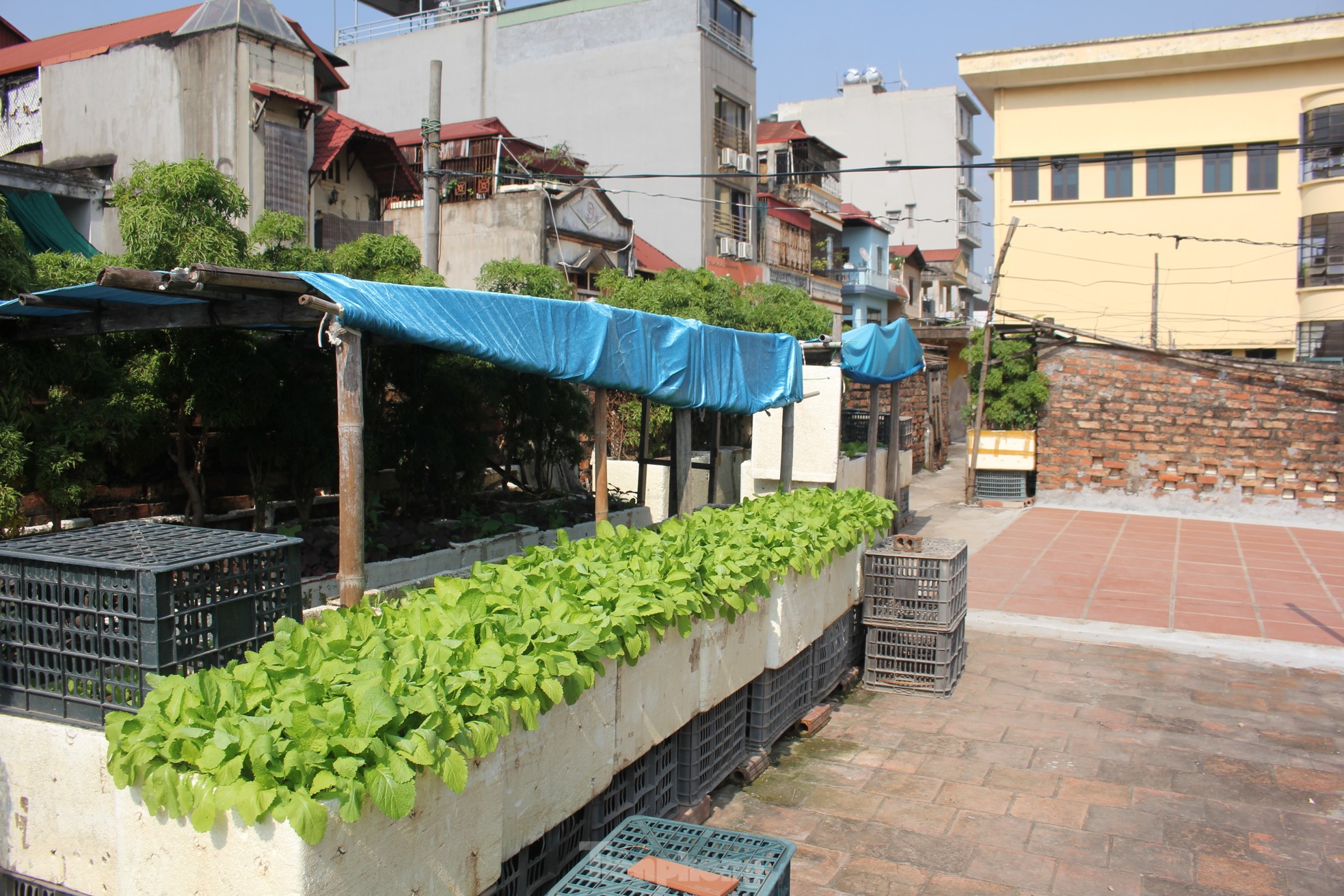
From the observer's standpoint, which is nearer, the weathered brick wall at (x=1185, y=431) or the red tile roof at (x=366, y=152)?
the weathered brick wall at (x=1185, y=431)

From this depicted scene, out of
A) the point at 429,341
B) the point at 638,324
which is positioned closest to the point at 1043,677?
the point at 638,324

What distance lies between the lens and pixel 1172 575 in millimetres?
11219

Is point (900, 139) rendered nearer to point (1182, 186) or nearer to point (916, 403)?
point (1182, 186)

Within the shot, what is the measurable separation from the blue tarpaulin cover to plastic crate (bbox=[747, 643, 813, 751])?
213 centimetres

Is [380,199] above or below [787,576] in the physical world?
above

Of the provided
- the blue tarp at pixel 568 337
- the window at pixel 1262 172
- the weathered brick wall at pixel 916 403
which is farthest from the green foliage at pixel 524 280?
the window at pixel 1262 172

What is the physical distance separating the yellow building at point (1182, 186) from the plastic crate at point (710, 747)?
23.2m

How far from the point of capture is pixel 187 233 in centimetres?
704

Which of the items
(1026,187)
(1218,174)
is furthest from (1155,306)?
(1026,187)

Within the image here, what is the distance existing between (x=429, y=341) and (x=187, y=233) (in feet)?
10.7

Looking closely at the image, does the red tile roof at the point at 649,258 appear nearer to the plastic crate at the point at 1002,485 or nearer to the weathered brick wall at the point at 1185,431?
the plastic crate at the point at 1002,485

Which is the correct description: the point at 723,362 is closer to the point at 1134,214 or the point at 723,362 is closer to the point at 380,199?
the point at 380,199

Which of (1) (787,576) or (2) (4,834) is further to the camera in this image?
(1) (787,576)

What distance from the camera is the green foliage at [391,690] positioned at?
227 cm
